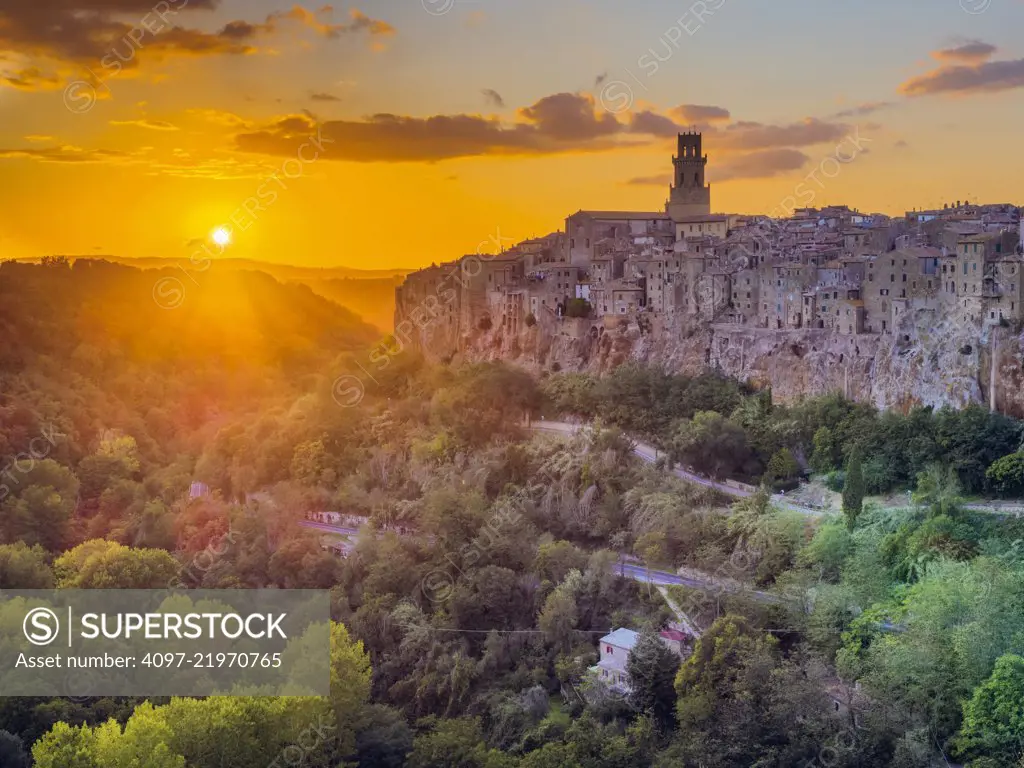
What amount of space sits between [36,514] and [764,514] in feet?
48.0

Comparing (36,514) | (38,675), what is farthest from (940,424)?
(36,514)

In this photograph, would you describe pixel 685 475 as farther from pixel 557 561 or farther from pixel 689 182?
pixel 689 182

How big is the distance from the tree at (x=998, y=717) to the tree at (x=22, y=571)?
586 inches

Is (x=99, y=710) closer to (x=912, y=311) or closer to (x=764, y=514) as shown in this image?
(x=764, y=514)

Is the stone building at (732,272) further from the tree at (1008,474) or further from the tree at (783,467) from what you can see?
the tree at (783,467)

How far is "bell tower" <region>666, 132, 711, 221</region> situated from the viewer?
31656mm

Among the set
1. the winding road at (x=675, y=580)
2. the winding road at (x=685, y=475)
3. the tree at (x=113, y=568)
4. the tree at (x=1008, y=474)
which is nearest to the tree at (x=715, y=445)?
the winding road at (x=685, y=475)

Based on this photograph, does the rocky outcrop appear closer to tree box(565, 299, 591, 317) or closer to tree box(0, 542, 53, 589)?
tree box(565, 299, 591, 317)

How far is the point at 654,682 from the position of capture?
15766 millimetres

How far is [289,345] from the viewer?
128ft

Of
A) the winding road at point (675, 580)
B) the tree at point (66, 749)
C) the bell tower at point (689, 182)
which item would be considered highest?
the bell tower at point (689, 182)

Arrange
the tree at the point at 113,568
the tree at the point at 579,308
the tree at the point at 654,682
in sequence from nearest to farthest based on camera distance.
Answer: the tree at the point at 654,682, the tree at the point at 113,568, the tree at the point at 579,308

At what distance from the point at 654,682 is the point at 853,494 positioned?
4542 mm

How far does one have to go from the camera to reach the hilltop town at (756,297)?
1944 centimetres
